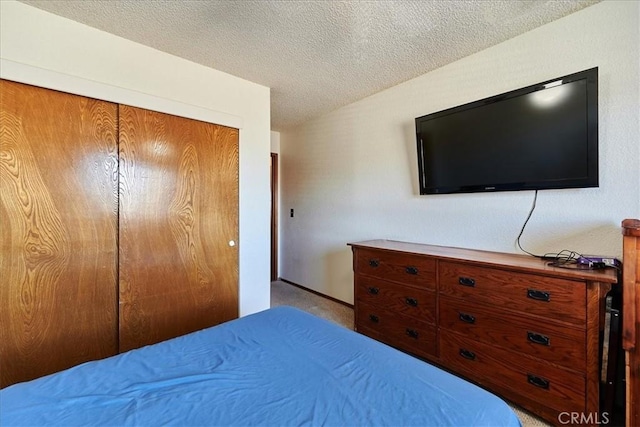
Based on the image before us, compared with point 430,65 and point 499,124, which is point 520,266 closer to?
point 499,124

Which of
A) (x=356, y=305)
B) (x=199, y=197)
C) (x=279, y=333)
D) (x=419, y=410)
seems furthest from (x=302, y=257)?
(x=419, y=410)

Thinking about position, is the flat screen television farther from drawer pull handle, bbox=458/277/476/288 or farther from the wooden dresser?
drawer pull handle, bbox=458/277/476/288

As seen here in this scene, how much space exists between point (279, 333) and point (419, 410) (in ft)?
2.33

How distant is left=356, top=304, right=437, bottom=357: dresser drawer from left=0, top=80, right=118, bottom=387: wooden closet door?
1.98 metres

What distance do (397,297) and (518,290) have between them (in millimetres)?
873

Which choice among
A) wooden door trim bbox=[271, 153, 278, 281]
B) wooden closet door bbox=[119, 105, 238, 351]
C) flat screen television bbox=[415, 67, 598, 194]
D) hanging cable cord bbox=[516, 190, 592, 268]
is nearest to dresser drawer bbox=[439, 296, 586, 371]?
hanging cable cord bbox=[516, 190, 592, 268]

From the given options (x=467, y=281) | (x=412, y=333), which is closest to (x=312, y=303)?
(x=412, y=333)

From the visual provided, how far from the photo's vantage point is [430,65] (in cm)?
244

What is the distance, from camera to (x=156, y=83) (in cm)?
216

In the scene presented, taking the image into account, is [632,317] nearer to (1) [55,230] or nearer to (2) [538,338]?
(2) [538,338]

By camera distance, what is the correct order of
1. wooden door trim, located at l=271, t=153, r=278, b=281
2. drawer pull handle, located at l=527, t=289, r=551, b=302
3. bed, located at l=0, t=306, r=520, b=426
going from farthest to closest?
wooden door trim, located at l=271, t=153, r=278, b=281, drawer pull handle, located at l=527, t=289, r=551, b=302, bed, located at l=0, t=306, r=520, b=426

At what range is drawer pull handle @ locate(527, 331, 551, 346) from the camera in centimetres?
155

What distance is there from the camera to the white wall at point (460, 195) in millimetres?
1660

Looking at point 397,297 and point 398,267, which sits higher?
point 398,267
